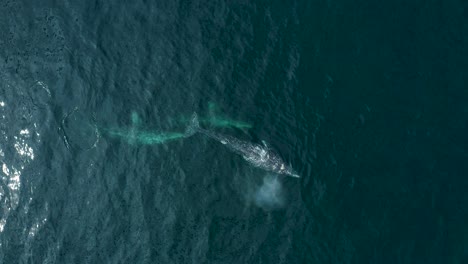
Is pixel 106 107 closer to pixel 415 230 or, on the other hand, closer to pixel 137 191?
pixel 137 191

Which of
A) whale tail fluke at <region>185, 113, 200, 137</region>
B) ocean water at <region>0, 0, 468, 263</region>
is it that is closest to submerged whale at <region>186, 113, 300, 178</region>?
whale tail fluke at <region>185, 113, 200, 137</region>

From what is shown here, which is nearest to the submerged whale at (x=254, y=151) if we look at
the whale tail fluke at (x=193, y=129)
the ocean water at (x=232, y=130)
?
the whale tail fluke at (x=193, y=129)

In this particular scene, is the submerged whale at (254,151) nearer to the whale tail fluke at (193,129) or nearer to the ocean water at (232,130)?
the whale tail fluke at (193,129)

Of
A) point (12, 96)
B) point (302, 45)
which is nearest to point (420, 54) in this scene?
point (302, 45)

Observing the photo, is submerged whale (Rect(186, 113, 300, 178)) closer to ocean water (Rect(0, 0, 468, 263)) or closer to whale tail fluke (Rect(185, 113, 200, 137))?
whale tail fluke (Rect(185, 113, 200, 137))

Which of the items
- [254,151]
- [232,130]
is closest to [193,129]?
[232,130]

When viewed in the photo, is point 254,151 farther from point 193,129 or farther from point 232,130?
point 193,129
